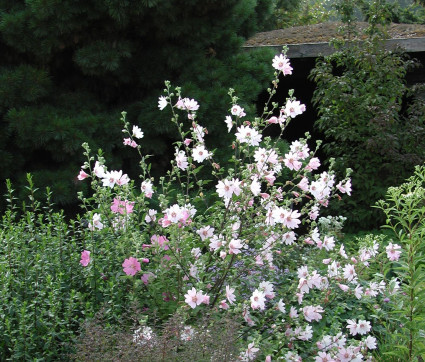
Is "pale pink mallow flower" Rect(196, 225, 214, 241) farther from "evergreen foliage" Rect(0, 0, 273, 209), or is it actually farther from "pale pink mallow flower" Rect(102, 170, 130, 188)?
"evergreen foliage" Rect(0, 0, 273, 209)

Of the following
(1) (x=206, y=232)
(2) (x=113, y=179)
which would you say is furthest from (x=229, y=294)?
(2) (x=113, y=179)

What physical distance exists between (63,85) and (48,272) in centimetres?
263

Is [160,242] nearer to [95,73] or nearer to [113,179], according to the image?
[113,179]

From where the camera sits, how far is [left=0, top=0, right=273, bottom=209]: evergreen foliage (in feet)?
15.1

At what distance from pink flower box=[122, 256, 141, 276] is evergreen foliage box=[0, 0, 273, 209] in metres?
1.99

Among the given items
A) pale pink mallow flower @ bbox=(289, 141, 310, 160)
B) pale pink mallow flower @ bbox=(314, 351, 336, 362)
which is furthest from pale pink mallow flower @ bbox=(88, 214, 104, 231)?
pale pink mallow flower @ bbox=(314, 351, 336, 362)

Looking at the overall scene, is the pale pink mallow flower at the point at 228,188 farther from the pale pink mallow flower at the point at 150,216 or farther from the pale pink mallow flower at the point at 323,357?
the pale pink mallow flower at the point at 323,357

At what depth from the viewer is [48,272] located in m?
2.89

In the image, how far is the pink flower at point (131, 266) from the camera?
2664 millimetres

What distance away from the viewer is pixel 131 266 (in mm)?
2686

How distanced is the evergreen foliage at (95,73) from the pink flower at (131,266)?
199cm

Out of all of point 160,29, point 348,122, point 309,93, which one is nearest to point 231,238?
point 160,29

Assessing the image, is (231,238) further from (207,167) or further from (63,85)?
(63,85)

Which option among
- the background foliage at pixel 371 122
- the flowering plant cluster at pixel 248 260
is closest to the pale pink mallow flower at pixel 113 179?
the flowering plant cluster at pixel 248 260
